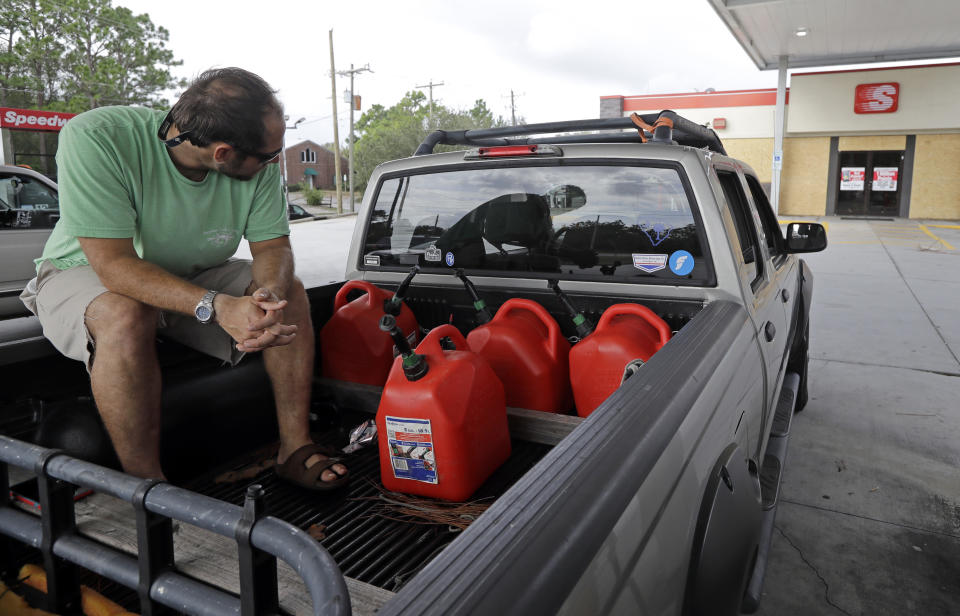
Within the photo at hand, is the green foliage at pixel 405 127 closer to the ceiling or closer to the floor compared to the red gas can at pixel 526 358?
closer to the ceiling

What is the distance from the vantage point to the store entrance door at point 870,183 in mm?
23922

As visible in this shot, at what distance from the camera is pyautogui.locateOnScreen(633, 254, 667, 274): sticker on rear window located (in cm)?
242

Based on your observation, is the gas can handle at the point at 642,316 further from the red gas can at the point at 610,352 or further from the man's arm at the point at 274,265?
the man's arm at the point at 274,265

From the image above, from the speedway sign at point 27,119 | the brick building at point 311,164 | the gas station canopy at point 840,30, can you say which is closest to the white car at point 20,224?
the speedway sign at point 27,119

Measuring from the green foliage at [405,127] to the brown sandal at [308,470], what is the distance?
3634cm

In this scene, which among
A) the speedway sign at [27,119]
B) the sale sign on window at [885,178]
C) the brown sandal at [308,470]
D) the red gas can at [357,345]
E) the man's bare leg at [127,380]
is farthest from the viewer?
the sale sign on window at [885,178]

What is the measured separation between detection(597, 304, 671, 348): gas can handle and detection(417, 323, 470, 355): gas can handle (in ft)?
1.54

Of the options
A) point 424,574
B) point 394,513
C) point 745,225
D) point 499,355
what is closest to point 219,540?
point 394,513

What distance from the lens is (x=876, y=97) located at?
2252 centimetres

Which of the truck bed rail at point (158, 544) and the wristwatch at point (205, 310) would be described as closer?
the truck bed rail at point (158, 544)

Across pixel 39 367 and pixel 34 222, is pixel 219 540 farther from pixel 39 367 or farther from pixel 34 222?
pixel 34 222

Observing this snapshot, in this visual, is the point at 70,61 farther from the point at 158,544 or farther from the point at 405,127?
the point at 158,544

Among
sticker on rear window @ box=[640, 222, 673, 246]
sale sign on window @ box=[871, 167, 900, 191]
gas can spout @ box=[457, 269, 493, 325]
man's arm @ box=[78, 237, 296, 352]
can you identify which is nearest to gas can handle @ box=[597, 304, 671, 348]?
sticker on rear window @ box=[640, 222, 673, 246]

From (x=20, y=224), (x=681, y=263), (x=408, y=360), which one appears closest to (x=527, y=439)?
(x=408, y=360)
